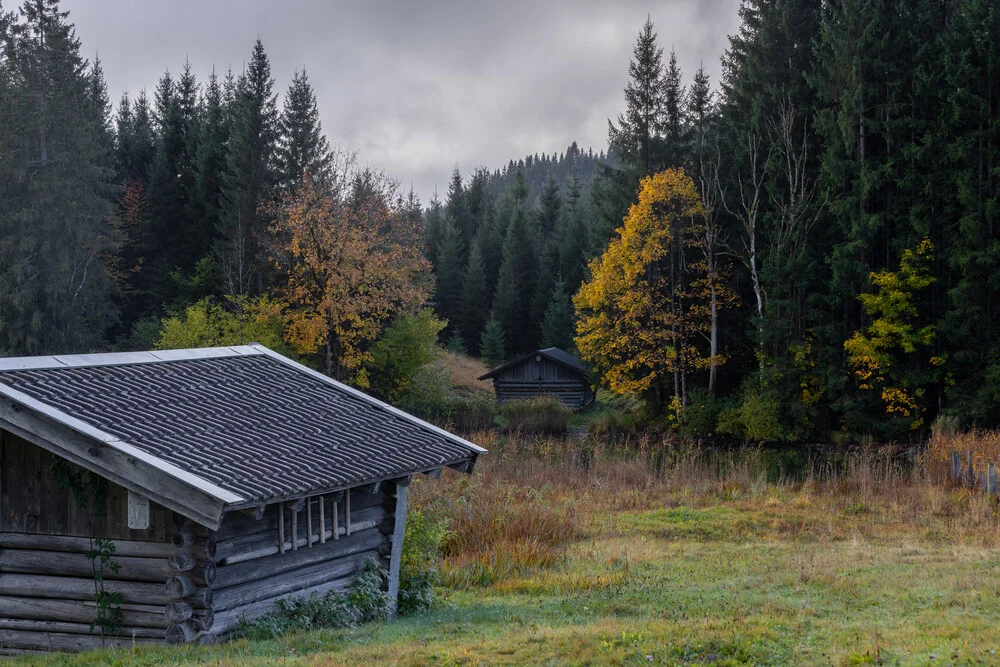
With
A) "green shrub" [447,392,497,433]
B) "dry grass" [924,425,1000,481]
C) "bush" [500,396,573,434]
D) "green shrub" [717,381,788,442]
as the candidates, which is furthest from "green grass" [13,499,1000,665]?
"green shrub" [447,392,497,433]

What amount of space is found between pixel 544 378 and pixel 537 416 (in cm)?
1003

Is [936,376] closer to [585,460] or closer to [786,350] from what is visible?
[786,350]

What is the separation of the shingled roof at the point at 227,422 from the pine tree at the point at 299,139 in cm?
4134

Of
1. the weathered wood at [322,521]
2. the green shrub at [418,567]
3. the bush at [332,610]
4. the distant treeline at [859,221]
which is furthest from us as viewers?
the distant treeline at [859,221]

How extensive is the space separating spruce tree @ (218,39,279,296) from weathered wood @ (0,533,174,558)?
39.8 meters

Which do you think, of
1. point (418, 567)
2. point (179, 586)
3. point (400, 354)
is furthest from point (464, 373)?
point (179, 586)

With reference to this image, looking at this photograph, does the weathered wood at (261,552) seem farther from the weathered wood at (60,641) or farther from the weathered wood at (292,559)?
the weathered wood at (60,641)

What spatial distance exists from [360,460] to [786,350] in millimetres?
31300

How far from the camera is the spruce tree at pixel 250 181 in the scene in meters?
49.9

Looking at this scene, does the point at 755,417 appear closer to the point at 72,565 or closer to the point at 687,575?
the point at 687,575

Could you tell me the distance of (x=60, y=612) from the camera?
938cm

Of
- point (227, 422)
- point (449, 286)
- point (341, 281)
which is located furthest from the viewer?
point (449, 286)

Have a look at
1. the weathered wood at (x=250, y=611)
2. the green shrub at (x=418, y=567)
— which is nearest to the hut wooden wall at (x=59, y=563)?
the weathered wood at (x=250, y=611)

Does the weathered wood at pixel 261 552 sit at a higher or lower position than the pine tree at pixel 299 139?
lower
